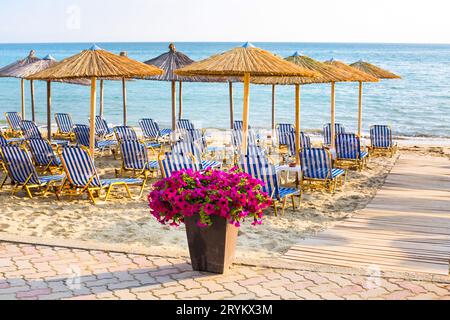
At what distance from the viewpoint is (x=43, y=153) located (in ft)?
32.4

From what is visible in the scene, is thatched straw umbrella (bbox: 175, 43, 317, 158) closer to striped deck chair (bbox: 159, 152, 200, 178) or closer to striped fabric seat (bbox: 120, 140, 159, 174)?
striped deck chair (bbox: 159, 152, 200, 178)

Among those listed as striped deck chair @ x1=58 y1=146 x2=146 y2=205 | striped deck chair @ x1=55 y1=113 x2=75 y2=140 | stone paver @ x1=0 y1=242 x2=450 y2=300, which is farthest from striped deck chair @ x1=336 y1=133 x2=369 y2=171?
striped deck chair @ x1=55 y1=113 x2=75 y2=140

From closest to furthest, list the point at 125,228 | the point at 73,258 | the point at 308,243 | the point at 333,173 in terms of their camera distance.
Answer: the point at 73,258, the point at 308,243, the point at 125,228, the point at 333,173

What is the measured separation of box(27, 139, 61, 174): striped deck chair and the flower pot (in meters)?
5.26

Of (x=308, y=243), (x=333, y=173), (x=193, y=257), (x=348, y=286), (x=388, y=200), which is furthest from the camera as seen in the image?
(x=333, y=173)

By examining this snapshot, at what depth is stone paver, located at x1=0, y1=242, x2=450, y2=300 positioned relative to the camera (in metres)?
4.75

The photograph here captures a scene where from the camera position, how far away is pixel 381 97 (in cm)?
4122

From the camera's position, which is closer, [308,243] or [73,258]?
[73,258]

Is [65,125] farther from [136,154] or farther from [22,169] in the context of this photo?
[22,169]

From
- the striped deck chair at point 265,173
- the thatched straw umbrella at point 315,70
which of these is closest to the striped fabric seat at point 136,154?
the striped deck chair at point 265,173

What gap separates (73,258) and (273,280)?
193 centimetres

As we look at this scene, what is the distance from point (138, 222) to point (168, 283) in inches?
99.0
